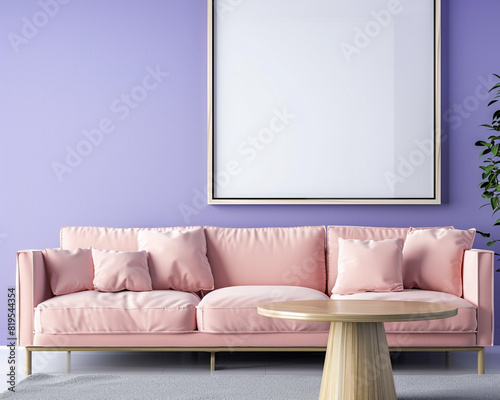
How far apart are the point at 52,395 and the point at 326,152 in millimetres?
2458

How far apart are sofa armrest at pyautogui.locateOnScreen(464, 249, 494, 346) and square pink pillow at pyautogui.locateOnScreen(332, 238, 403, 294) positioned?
416mm

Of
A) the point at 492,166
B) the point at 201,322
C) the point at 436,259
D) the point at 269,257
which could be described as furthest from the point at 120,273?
the point at 492,166

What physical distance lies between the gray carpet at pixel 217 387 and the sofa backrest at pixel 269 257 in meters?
0.87

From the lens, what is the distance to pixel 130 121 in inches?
183

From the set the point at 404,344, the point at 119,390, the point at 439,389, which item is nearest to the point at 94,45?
the point at 119,390

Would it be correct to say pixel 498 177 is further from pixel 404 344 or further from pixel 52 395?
pixel 52 395

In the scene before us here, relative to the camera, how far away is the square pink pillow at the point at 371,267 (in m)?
3.93

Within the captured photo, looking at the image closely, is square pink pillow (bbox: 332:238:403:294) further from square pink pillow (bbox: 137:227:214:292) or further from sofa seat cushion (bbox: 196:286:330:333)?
square pink pillow (bbox: 137:227:214:292)

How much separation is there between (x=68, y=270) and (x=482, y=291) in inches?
93.8

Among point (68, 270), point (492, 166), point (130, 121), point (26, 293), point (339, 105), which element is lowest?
point (26, 293)

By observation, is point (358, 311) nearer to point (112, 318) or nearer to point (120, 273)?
point (112, 318)

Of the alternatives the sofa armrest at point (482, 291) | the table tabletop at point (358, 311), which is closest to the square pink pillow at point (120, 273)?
the table tabletop at point (358, 311)

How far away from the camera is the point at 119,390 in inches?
124

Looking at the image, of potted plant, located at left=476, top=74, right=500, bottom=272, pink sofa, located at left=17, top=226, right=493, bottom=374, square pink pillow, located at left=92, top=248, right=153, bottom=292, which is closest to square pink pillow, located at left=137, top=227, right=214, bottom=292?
square pink pillow, located at left=92, top=248, right=153, bottom=292
